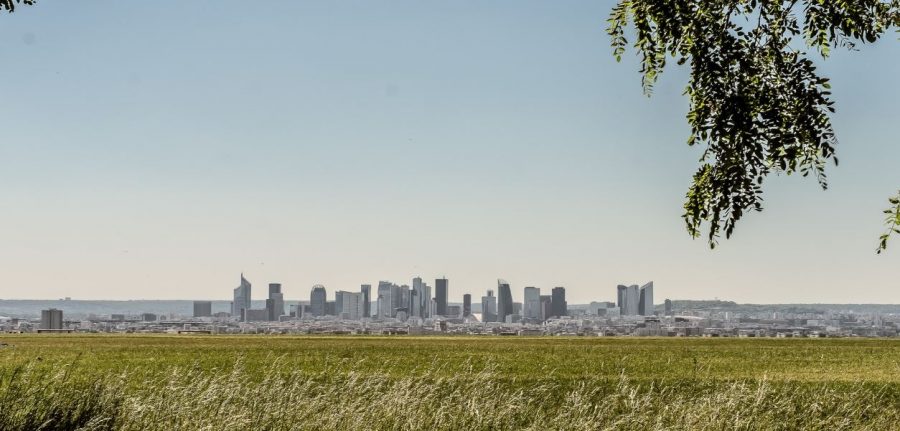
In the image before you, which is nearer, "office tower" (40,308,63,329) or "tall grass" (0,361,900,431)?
"tall grass" (0,361,900,431)

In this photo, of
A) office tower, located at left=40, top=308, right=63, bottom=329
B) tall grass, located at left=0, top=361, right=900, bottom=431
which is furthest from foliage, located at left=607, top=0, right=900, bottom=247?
office tower, located at left=40, top=308, right=63, bottom=329

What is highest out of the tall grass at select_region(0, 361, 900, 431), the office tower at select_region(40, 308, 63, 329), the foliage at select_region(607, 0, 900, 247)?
the foliage at select_region(607, 0, 900, 247)

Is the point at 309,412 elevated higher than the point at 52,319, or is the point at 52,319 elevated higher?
the point at 309,412

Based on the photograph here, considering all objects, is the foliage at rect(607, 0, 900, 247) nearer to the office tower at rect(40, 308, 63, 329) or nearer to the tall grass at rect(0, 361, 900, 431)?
the tall grass at rect(0, 361, 900, 431)

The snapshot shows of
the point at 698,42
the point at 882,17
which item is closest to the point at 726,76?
the point at 698,42

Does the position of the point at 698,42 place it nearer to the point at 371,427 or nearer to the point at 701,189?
the point at 701,189

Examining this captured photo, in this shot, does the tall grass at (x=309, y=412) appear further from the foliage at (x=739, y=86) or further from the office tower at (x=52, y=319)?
the office tower at (x=52, y=319)

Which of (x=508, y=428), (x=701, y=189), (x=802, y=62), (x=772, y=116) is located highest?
(x=802, y=62)

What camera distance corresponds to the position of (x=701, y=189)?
667 inches

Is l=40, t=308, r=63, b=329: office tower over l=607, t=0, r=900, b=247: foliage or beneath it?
beneath

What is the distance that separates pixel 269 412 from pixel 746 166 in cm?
942

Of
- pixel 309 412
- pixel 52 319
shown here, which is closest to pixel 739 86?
pixel 309 412

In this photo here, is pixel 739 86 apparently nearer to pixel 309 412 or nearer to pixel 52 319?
pixel 309 412

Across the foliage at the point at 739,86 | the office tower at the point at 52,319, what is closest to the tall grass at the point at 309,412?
the foliage at the point at 739,86
